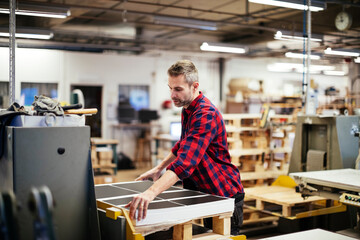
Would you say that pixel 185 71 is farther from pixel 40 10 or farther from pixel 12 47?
pixel 40 10

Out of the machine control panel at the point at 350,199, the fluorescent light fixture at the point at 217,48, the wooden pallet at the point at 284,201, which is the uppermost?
the fluorescent light fixture at the point at 217,48

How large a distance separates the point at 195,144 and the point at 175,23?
18.8ft

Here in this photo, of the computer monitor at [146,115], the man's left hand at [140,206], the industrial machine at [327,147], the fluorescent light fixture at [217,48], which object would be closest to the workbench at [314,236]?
the man's left hand at [140,206]

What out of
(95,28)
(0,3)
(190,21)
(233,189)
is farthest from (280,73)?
(233,189)

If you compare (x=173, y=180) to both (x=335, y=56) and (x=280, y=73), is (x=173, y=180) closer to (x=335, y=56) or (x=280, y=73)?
(x=335, y=56)

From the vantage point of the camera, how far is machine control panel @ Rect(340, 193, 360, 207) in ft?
10.6

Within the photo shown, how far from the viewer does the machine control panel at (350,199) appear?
323 centimetres

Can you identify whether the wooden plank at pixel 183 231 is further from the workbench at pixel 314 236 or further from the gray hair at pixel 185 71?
the gray hair at pixel 185 71

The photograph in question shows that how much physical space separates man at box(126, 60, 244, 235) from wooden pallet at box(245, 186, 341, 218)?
2380 mm

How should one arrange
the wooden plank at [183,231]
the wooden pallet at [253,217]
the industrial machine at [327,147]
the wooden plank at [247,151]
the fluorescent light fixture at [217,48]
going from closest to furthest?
the wooden plank at [183,231] < the industrial machine at [327,147] < the wooden pallet at [253,217] < the wooden plank at [247,151] < the fluorescent light fixture at [217,48]

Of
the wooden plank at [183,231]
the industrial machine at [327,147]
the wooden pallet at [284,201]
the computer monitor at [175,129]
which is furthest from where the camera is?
the computer monitor at [175,129]

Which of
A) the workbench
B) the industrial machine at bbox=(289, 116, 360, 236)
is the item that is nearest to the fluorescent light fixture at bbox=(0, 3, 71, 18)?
the industrial machine at bbox=(289, 116, 360, 236)

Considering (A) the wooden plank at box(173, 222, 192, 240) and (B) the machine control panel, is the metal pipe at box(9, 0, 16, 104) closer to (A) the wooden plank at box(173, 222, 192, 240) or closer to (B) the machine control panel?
(A) the wooden plank at box(173, 222, 192, 240)

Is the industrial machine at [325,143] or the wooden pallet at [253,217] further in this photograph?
the wooden pallet at [253,217]
